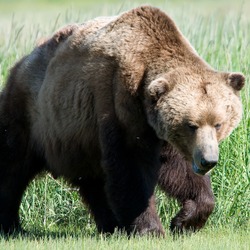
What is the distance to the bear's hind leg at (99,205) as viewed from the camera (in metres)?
8.25

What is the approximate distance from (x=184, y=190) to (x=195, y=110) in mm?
1254

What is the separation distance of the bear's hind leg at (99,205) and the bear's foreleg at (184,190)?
0.96 m

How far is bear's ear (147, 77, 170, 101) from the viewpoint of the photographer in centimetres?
663

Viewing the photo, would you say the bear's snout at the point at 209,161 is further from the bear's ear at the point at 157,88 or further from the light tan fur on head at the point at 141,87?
the bear's ear at the point at 157,88

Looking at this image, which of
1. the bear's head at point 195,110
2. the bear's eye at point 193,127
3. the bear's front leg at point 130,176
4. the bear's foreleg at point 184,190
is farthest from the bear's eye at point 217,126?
the bear's foreleg at point 184,190

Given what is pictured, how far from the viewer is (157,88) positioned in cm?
662

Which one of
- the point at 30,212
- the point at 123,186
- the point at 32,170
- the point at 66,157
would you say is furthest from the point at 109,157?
the point at 30,212

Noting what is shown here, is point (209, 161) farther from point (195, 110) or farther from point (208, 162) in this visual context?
point (195, 110)

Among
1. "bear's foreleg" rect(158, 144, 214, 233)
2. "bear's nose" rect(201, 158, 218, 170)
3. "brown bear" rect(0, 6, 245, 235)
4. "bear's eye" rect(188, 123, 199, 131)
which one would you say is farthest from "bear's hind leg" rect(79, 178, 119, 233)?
"bear's nose" rect(201, 158, 218, 170)

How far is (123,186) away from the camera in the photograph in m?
6.96

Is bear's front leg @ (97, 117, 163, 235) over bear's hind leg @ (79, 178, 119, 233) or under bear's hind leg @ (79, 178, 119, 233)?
over

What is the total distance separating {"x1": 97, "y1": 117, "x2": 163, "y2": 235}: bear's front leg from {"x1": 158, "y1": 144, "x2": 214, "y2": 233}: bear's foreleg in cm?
44

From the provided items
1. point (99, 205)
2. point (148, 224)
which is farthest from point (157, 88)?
point (99, 205)

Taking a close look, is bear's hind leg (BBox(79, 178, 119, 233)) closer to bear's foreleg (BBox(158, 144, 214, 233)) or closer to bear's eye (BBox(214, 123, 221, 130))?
bear's foreleg (BBox(158, 144, 214, 233))
